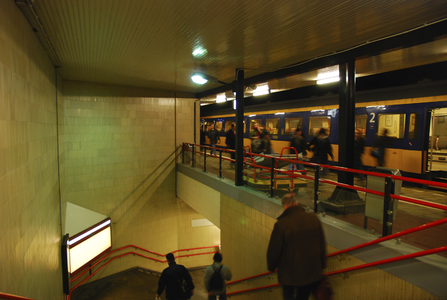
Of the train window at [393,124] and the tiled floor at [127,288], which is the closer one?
the train window at [393,124]

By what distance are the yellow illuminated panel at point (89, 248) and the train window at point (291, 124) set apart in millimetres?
8535

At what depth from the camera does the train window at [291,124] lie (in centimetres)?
1114

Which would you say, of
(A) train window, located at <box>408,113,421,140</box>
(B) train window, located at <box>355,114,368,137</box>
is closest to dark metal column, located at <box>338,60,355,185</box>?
(A) train window, located at <box>408,113,421,140</box>

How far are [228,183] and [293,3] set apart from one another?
4.39 meters

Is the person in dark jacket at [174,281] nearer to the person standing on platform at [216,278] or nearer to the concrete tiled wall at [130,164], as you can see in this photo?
the person standing on platform at [216,278]

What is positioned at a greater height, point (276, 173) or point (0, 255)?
point (276, 173)

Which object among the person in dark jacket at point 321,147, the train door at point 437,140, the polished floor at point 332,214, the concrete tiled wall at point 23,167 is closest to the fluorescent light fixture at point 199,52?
the concrete tiled wall at point 23,167

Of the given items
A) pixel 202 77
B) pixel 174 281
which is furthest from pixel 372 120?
pixel 174 281

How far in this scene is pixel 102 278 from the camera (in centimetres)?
934

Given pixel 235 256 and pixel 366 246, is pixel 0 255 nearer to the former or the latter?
pixel 366 246

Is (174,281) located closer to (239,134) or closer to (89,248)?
(239,134)

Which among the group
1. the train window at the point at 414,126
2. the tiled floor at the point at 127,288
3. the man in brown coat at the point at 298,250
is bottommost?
the tiled floor at the point at 127,288

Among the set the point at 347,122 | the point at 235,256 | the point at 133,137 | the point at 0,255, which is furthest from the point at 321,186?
the point at 133,137

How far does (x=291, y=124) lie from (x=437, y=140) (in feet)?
17.7
